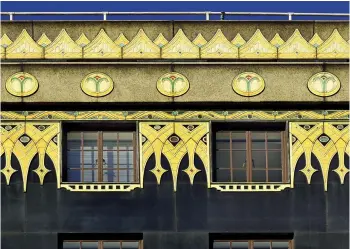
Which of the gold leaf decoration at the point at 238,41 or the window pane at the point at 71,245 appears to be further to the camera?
the gold leaf decoration at the point at 238,41

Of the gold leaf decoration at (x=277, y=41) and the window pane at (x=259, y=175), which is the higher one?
the gold leaf decoration at (x=277, y=41)

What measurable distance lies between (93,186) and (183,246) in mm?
2718

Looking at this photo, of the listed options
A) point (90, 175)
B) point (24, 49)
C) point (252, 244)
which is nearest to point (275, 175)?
point (252, 244)

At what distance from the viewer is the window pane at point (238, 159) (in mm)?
28250

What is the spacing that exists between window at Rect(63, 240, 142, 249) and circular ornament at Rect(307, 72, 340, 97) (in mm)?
5916

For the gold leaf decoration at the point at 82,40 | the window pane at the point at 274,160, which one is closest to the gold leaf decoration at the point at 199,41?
the gold leaf decoration at the point at 82,40

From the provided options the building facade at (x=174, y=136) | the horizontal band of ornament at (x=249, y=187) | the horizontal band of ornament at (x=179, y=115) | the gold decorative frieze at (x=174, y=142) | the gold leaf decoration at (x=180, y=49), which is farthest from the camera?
the gold leaf decoration at (x=180, y=49)

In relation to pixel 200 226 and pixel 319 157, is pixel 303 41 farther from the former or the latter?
pixel 200 226

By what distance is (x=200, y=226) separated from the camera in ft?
90.6

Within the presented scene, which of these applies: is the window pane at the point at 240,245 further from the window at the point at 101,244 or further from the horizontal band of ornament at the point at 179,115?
the horizontal band of ornament at the point at 179,115

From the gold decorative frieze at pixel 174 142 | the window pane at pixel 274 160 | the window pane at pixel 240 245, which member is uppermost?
the gold decorative frieze at pixel 174 142

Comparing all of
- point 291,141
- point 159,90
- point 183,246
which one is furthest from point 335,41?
point 183,246

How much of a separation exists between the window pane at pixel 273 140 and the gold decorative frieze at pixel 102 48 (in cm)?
440

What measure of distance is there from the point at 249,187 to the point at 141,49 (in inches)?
179
